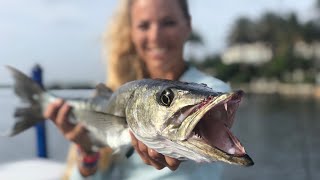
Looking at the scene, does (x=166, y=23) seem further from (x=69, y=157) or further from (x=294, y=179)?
(x=294, y=179)

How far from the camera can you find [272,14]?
6469cm

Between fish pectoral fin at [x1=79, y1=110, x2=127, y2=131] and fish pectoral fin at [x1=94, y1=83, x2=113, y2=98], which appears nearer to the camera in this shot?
fish pectoral fin at [x1=79, y1=110, x2=127, y2=131]

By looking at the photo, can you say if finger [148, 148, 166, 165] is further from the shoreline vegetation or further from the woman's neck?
the shoreline vegetation

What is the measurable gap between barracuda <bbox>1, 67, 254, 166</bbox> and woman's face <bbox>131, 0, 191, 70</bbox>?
26 cm

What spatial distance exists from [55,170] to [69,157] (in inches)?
12.8

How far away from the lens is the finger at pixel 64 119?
2621 millimetres

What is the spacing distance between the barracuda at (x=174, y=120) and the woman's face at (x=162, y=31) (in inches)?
10.2

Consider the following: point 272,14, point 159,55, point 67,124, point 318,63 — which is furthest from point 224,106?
point 272,14

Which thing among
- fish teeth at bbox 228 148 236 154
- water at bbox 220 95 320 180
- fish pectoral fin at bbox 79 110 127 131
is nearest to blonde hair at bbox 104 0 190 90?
fish pectoral fin at bbox 79 110 127 131

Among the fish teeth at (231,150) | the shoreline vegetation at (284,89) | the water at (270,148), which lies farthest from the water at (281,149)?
the shoreline vegetation at (284,89)

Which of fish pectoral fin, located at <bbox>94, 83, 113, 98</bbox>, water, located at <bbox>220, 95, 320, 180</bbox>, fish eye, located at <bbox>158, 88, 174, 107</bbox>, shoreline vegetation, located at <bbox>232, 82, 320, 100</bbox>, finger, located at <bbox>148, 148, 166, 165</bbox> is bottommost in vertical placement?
shoreline vegetation, located at <bbox>232, 82, 320, 100</bbox>

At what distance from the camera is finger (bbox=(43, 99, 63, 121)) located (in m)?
2.67

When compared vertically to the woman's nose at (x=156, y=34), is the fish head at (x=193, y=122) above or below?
below

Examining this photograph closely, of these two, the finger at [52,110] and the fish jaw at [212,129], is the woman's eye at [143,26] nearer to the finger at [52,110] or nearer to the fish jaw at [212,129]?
the finger at [52,110]
